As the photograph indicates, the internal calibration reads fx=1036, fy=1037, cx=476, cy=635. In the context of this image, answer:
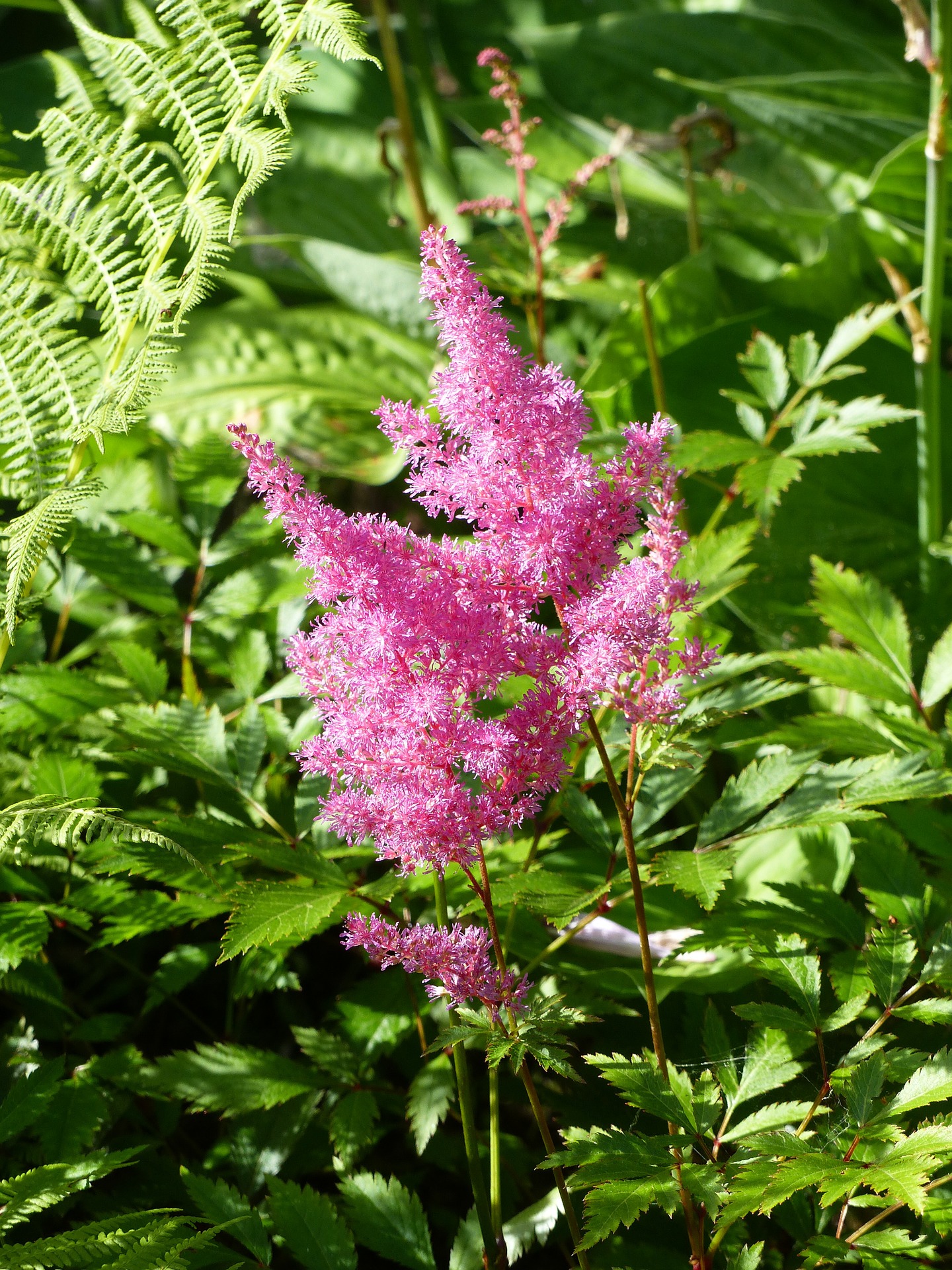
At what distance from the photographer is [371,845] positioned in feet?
3.09

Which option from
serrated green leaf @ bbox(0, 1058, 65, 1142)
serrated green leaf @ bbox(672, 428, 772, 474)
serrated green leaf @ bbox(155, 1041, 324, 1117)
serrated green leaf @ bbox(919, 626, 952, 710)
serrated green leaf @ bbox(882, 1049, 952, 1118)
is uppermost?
serrated green leaf @ bbox(672, 428, 772, 474)

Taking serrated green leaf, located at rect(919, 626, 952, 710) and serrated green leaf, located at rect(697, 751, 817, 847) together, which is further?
serrated green leaf, located at rect(919, 626, 952, 710)

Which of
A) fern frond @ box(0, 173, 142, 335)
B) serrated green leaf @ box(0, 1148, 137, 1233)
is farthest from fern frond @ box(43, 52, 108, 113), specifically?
serrated green leaf @ box(0, 1148, 137, 1233)

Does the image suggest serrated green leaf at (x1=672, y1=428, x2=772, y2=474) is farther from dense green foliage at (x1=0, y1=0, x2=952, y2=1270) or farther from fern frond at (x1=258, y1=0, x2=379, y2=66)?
fern frond at (x1=258, y1=0, x2=379, y2=66)

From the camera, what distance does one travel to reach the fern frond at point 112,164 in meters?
0.87

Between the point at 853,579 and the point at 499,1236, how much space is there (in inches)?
27.8

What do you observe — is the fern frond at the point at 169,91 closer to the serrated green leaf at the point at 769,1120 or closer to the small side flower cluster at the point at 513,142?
the small side flower cluster at the point at 513,142

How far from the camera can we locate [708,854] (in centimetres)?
75

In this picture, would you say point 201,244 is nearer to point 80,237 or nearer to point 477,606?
point 80,237

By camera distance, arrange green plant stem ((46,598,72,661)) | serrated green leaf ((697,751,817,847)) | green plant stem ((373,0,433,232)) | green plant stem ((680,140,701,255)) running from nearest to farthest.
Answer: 1. serrated green leaf ((697,751,817,847))
2. green plant stem ((46,598,72,661))
3. green plant stem ((680,140,701,255))
4. green plant stem ((373,0,433,232))

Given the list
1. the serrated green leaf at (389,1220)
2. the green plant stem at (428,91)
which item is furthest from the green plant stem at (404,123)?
the serrated green leaf at (389,1220)

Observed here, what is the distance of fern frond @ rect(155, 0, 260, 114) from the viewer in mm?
830

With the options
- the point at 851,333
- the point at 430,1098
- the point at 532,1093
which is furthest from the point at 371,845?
the point at 851,333

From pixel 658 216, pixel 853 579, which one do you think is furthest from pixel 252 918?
pixel 658 216
